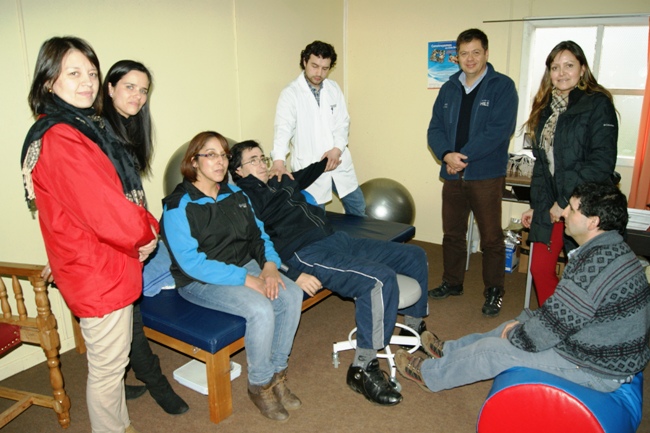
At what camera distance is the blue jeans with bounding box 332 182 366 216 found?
3680mm

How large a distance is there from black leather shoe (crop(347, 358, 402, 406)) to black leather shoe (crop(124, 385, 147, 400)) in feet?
3.26

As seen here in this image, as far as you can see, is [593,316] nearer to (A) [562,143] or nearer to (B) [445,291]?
(A) [562,143]

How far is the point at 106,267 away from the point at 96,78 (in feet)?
2.07

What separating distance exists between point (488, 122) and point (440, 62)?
58.4 inches

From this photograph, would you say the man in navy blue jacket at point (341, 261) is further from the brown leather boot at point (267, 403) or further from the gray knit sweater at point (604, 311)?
the gray knit sweater at point (604, 311)

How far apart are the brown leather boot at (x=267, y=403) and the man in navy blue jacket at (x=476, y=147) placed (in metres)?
1.53

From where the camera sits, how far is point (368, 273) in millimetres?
2416

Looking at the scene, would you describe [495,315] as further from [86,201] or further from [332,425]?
[86,201]

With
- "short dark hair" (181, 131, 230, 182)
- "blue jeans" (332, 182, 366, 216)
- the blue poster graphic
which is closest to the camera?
"short dark hair" (181, 131, 230, 182)

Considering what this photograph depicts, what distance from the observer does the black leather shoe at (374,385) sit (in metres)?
2.34

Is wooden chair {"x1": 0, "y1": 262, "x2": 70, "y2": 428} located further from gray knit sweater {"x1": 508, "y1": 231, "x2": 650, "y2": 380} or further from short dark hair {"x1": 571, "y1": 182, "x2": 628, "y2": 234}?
short dark hair {"x1": 571, "y1": 182, "x2": 628, "y2": 234}

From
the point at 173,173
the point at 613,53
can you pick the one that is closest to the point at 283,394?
the point at 173,173

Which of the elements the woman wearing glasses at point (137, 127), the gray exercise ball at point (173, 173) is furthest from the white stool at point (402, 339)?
the gray exercise ball at point (173, 173)

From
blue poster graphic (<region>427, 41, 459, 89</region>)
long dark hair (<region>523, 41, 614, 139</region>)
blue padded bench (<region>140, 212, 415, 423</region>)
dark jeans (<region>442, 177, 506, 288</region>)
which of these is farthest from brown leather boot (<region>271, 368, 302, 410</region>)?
blue poster graphic (<region>427, 41, 459, 89</region>)
